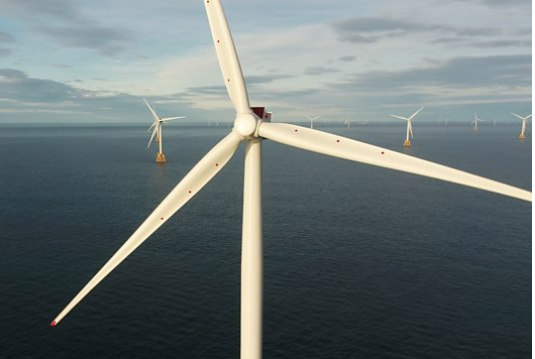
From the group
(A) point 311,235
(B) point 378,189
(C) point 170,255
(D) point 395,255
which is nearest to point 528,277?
(D) point 395,255

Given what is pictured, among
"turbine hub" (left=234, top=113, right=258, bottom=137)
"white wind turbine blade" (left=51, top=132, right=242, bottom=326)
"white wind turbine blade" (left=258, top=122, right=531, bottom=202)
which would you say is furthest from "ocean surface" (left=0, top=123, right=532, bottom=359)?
"turbine hub" (left=234, top=113, right=258, bottom=137)

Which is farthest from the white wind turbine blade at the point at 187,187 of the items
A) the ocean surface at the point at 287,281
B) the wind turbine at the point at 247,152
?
the ocean surface at the point at 287,281

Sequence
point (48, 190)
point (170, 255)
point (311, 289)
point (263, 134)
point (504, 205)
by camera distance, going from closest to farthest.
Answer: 1. point (263, 134)
2. point (311, 289)
3. point (170, 255)
4. point (504, 205)
5. point (48, 190)

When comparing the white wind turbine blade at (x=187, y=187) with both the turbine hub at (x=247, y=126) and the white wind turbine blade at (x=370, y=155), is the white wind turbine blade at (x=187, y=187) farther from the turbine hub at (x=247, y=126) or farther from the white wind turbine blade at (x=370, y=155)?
the white wind turbine blade at (x=370, y=155)

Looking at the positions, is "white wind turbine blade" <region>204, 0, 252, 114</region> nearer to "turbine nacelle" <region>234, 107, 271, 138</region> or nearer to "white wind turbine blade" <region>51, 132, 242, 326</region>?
"turbine nacelle" <region>234, 107, 271, 138</region>

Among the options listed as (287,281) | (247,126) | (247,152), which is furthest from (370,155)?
(287,281)

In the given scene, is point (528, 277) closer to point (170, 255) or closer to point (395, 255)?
point (395, 255)

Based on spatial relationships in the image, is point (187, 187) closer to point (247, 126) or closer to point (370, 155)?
point (247, 126)
